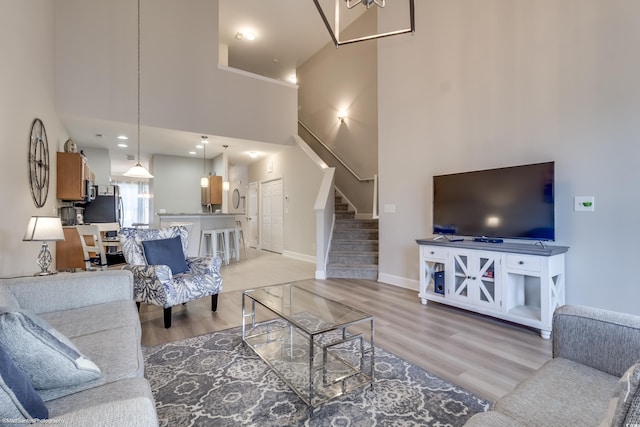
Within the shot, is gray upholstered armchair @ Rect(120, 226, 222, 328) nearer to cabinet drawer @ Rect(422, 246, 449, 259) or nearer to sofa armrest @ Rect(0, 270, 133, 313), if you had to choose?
sofa armrest @ Rect(0, 270, 133, 313)

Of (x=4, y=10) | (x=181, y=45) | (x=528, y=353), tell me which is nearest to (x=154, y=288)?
(x=4, y=10)

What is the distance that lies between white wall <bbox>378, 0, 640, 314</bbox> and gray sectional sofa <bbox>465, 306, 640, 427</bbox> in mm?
1812

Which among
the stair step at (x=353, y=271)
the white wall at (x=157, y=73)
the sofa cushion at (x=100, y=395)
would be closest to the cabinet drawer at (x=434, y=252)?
the stair step at (x=353, y=271)

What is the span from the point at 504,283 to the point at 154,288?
3.26m

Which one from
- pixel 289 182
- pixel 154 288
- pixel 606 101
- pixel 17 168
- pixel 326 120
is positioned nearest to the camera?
pixel 606 101

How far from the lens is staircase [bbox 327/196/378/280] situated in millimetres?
4906

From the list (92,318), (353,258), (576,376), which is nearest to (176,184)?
(353,258)

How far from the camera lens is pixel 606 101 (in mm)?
2594

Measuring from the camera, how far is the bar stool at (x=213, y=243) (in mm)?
6121

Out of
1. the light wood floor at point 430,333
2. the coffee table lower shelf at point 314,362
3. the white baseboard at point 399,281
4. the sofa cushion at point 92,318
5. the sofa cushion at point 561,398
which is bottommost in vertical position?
the light wood floor at point 430,333

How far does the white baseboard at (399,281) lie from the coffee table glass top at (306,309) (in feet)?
6.36

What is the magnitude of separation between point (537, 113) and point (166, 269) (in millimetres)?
3881

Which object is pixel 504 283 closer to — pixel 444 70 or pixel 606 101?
pixel 606 101

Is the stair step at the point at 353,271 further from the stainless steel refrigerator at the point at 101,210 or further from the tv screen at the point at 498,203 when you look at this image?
the stainless steel refrigerator at the point at 101,210
